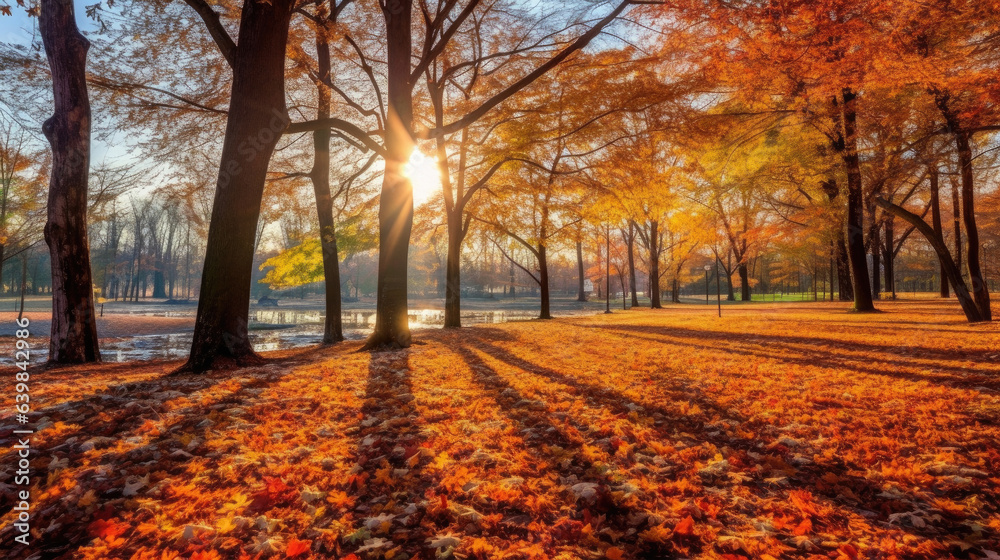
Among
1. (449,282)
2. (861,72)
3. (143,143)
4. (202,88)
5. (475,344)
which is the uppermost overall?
(202,88)

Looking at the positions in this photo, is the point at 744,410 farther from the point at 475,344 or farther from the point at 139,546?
the point at 475,344

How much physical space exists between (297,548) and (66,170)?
26.6 ft

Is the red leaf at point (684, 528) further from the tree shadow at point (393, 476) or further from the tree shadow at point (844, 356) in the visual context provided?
the tree shadow at point (844, 356)

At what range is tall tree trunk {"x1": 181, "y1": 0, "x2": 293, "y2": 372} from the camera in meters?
5.18

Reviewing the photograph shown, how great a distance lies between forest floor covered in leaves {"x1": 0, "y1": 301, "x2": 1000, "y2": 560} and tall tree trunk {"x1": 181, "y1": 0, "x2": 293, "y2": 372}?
2.49 feet

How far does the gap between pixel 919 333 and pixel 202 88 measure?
51.9ft

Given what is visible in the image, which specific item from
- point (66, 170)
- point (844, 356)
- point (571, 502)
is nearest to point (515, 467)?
point (571, 502)

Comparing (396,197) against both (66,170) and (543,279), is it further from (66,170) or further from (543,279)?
(543,279)

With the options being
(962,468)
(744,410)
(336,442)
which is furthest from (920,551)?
(336,442)

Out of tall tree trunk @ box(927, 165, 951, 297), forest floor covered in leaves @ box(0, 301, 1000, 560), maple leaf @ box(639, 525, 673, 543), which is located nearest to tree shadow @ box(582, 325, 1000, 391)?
forest floor covered in leaves @ box(0, 301, 1000, 560)

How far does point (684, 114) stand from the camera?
841 centimetres

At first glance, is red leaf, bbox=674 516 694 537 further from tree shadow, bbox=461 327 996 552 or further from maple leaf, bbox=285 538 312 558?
maple leaf, bbox=285 538 312 558

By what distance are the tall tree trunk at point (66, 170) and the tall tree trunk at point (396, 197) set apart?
467 cm

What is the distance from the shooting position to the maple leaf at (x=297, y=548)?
5.88 feet
